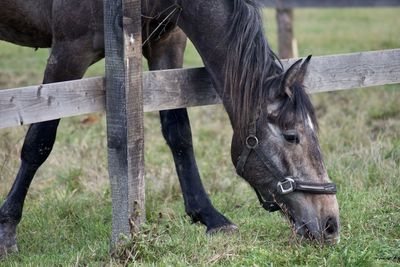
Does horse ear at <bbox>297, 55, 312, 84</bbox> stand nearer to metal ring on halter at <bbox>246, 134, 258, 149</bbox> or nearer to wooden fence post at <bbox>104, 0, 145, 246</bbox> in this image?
metal ring on halter at <bbox>246, 134, 258, 149</bbox>

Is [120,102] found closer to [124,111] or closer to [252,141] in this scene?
[124,111]

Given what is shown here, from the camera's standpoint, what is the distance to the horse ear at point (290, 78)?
12.3 ft

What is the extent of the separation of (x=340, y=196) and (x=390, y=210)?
478 millimetres

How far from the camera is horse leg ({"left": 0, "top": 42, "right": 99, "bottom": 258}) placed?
4.29 meters

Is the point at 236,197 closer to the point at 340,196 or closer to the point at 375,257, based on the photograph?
the point at 340,196

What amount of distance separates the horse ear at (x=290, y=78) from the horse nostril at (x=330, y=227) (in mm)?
693

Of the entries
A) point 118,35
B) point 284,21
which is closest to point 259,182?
point 118,35

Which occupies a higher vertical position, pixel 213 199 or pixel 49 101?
pixel 49 101

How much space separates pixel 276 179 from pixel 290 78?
1.82 ft

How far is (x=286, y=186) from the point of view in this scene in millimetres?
3799

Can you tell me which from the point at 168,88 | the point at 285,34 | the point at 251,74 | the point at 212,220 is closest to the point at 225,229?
the point at 212,220

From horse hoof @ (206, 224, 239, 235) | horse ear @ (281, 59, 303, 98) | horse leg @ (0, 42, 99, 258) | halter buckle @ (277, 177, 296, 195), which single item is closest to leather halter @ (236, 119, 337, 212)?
halter buckle @ (277, 177, 296, 195)

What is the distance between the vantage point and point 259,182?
3.94 meters

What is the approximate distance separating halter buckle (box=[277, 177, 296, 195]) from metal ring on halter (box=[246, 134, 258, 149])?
0.25 metres
